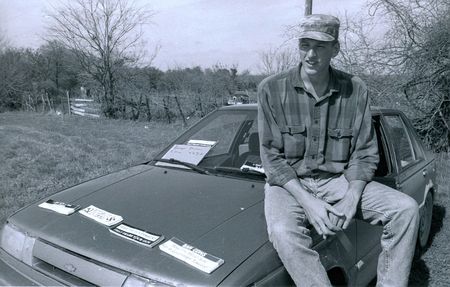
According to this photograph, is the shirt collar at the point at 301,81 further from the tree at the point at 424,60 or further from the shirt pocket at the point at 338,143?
the tree at the point at 424,60

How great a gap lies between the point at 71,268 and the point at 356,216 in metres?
1.57

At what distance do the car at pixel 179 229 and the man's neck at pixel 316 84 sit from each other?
27.3 inches

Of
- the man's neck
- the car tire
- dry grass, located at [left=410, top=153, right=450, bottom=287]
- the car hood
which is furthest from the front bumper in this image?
the car tire

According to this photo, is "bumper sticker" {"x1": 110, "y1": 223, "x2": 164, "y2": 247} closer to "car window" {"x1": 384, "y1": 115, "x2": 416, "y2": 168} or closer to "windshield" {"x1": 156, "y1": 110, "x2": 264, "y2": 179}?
"windshield" {"x1": 156, "y1": 110, "x2": 264, "y2": 179}

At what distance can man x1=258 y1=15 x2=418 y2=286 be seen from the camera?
7.36 feet

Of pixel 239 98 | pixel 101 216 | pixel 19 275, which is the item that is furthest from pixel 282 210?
pixel 239 98

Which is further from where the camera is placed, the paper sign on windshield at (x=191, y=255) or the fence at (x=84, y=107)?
the fence at (x=84, y=107)

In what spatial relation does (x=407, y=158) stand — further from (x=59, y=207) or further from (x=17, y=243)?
(x=17, y=243)

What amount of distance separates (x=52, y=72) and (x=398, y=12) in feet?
108

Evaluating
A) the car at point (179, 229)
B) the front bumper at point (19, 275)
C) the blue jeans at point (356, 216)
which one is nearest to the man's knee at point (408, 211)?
the blue jeans at point (356, 216)

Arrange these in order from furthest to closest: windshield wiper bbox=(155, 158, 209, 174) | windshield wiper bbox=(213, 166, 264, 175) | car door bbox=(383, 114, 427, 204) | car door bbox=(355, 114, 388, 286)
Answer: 1. car door bbox=(383, 114, 427, 204)
2. windshield wiper bbox=(155, 158, 209, 174)
3. windshield wiper bbox=(213, 166, 264, 175)
4. car door bbox=(355, 114, 388, 286)

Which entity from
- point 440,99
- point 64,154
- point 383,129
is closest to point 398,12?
point 440,99

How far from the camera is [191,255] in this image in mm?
1875

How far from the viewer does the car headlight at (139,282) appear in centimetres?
177
